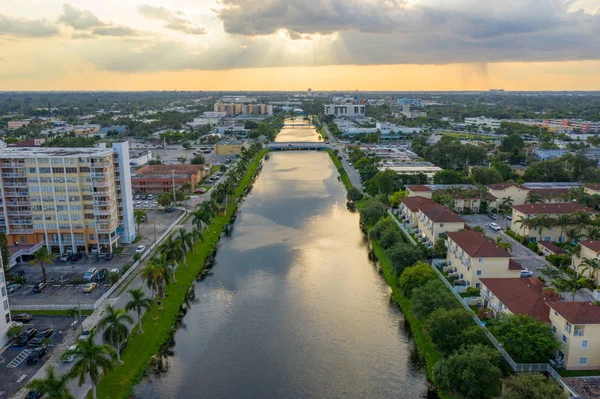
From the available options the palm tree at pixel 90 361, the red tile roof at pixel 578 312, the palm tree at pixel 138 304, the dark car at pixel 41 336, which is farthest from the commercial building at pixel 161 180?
the red tile roof at pixel 578 312

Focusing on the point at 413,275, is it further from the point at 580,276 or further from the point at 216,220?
the point at 216,220

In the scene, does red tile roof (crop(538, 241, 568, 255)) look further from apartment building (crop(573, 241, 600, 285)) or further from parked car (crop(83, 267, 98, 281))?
parked car (crop(83, 267, 98, 281))

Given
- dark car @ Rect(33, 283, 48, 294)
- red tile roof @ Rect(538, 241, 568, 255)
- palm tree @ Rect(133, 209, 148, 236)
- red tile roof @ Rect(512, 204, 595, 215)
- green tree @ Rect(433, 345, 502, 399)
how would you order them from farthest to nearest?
palm tree @ Rect(133, 209, 148, 236)
red tile roof @ Rect(512, 204, 595, 215)
red tile roof @ Rect(538, 241, 568, 255)
dark car @ Rect(33, 283, 48, 294)
green tree @ Rect(433, 345, 502, 399)

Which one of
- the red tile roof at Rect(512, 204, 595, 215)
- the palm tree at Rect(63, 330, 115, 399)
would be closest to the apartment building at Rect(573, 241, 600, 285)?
the red tile roof at Rect(512, 204, 595, 215)

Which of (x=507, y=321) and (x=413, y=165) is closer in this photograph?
(x=507, y=321)

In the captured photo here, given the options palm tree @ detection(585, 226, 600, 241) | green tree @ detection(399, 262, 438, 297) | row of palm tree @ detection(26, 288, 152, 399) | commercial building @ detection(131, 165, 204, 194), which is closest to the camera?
row of palm tree @ detection(26, 288, 152, 399)

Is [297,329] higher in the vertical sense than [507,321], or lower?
lower

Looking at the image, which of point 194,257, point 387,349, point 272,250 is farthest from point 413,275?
point 194,257
